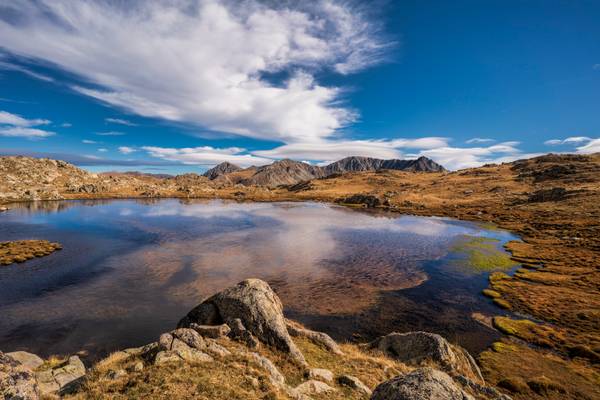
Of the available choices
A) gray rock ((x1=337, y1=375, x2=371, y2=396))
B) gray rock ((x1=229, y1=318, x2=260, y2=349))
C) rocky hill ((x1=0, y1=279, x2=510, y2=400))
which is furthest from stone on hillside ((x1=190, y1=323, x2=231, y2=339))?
gray rock ((x1=337, y1=375, x2=371, y2=396))

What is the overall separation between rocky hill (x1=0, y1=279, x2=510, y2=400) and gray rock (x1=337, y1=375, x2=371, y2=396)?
0.18ft

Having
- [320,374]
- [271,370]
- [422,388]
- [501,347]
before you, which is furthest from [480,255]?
[422,388]

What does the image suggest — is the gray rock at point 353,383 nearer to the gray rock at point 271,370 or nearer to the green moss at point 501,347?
the gray rock at point 271,370

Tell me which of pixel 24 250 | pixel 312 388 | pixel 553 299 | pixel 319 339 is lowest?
pixel 553 299

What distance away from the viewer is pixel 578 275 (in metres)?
51.5

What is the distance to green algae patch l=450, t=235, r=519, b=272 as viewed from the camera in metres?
59.0

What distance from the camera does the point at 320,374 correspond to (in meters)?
17.9

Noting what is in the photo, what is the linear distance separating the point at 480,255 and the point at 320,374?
6350cm

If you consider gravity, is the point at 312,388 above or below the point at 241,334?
below

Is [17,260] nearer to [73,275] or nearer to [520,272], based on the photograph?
[73,275]

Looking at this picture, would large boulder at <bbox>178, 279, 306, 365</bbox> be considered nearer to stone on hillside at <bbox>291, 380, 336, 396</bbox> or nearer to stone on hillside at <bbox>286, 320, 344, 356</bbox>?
stone on hillside at <bbox>291, 380, 336, 396</bbox>

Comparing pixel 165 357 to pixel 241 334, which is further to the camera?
pixel 241 334

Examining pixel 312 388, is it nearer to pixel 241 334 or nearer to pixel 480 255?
pixel 241 334

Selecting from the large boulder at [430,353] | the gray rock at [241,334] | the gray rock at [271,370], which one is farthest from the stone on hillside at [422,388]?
the large boulder at [430,353]
